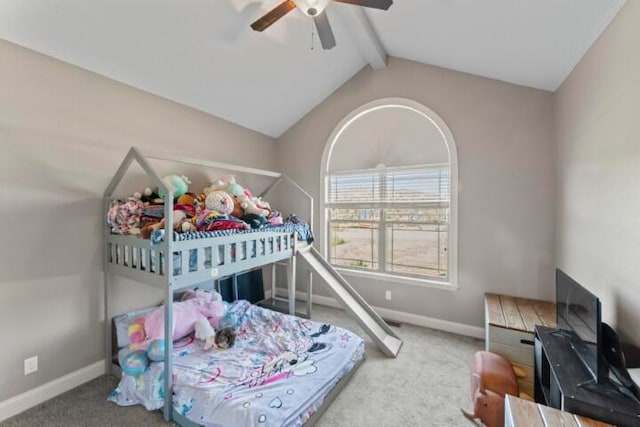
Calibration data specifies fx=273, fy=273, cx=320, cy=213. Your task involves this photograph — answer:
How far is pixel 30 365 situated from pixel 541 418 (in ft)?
9.98

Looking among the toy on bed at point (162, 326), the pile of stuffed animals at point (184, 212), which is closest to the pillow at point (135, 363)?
the toy on bed at point (162, 326)

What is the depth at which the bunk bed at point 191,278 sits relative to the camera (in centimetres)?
173

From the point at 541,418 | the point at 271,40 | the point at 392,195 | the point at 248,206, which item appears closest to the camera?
the point at 541,418

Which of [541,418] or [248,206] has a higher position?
[248,206]

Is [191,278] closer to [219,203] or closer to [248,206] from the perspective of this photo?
[219,203]

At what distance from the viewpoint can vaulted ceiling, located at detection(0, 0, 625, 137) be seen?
175 centimetres

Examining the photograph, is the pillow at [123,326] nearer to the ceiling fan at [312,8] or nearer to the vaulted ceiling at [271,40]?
the vaulted ceiling at [271,40]

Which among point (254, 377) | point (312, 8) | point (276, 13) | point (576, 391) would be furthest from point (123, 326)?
point (576, 391)

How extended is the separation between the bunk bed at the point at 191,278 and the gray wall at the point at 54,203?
0.42ft

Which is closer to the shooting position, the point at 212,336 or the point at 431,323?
the point at 212,336

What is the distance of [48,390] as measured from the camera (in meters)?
1.94

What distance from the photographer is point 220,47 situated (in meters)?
2.39

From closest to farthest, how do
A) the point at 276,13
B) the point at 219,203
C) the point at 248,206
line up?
the point at 276,13
the point at 219,203
the point at 248,206

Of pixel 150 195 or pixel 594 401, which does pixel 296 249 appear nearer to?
pixel 150 195
